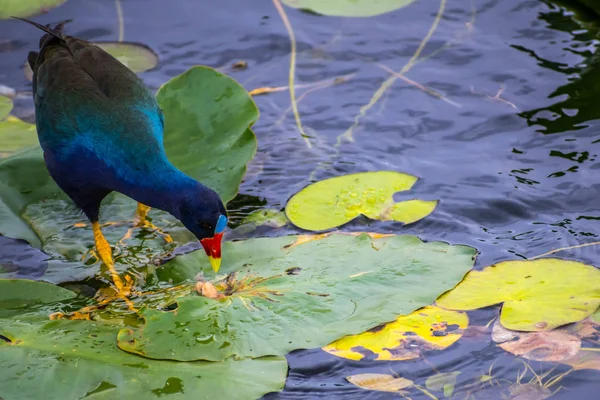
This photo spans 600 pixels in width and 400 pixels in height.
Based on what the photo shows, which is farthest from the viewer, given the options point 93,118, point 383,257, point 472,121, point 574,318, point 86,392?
point 472,121

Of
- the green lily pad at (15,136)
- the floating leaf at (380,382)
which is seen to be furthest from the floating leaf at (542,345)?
the green lily pad at (15,136)

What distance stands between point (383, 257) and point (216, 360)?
71cm

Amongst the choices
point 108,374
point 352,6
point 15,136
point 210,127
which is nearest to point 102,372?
point 108,374

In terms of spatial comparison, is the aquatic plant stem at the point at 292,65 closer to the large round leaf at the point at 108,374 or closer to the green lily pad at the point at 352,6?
the green lily pad at the point at 352,6

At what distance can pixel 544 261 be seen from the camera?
288cm

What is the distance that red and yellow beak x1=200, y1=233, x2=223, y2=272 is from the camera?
2.83 meters

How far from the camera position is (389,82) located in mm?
4352

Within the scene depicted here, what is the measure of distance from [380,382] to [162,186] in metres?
0.99

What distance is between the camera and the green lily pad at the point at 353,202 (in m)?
3.26

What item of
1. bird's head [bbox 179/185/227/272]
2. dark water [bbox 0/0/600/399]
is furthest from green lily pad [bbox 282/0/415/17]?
bird's head [bbox 179/185/227/272]

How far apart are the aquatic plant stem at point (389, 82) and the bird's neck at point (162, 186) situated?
4.02 feet

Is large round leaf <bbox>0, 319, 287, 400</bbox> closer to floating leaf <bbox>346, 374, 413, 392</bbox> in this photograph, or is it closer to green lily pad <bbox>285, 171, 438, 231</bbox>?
floating leaf <bbox>346, 374, 413, 392</bbox>

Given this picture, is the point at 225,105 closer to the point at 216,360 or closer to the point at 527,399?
the point at 216,360

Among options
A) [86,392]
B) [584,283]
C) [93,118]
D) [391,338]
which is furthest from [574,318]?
[93,118]
